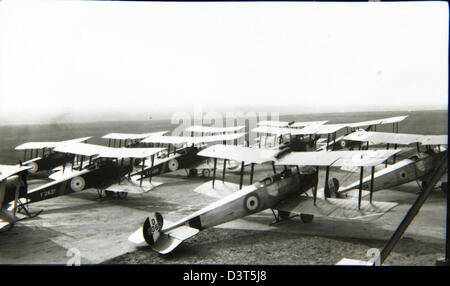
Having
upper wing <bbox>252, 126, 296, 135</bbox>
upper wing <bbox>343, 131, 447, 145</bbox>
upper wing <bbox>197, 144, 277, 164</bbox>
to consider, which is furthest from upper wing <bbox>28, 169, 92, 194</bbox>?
upper wing <bbox>343, 131, 447, 145</bbox>

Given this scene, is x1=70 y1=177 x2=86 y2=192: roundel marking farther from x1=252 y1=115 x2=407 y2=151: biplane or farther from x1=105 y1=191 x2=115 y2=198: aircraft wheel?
x1=252 y1=115 x2=407 y2=151: biplane

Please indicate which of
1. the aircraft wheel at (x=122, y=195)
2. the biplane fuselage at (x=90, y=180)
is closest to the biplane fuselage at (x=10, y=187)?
the biplane fuselage at (x=90, y=180)

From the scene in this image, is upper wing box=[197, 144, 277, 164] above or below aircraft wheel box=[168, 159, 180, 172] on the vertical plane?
above

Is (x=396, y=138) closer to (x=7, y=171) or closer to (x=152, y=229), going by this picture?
(x=152, y=229)

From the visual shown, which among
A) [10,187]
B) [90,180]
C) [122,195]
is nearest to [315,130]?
[122,195]

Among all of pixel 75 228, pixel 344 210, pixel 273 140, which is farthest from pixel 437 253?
pixel 273 140

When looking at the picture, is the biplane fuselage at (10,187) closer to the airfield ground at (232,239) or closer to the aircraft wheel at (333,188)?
the airfield ground at (232,239)

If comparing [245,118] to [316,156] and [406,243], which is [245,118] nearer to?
[316,156]

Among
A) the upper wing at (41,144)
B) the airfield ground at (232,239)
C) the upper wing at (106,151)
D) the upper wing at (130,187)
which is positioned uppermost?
Answer: the upper wing at (41,144)
